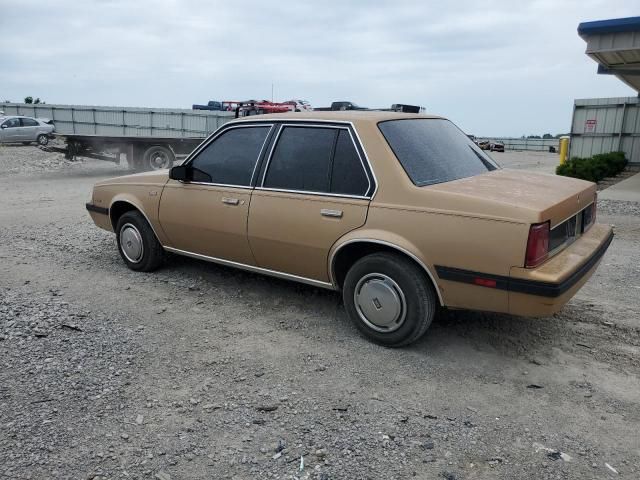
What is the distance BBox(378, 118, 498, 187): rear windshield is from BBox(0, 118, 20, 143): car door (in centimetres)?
2495

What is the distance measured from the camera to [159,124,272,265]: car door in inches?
175

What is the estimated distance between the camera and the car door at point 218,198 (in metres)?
4.44

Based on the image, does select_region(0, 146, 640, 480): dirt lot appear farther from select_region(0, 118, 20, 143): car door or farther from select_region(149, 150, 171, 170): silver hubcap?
select_region(0, 118, 20, 143): car door

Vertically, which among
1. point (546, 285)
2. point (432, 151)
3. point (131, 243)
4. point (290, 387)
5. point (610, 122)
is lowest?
point (290, 387)

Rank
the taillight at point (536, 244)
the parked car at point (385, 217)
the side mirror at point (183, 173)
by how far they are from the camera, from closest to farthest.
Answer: the taillight at point (536, 244)
the parked car at point (385, 217)
the side mirror at point (183, 173)

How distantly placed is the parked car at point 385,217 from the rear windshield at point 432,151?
1cm

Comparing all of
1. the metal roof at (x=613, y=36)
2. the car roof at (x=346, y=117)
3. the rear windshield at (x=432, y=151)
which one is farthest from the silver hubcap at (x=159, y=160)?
the rear windshield at (x=432, y=151)

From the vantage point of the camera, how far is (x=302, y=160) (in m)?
4.15

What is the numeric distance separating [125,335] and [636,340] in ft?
12.7

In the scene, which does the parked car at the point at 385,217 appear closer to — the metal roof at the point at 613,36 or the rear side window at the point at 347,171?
the rear side window at the point at 347,171

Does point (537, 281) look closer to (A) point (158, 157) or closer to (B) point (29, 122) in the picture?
(A) point (158, 157)

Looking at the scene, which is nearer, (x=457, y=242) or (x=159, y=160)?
(x=457, y=242)

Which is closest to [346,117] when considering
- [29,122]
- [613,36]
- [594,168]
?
[613,36]

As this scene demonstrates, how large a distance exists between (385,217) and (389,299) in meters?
0.57
